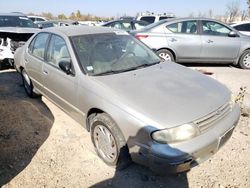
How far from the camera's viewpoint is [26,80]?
5133 millimetres

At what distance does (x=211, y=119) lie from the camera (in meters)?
2.63

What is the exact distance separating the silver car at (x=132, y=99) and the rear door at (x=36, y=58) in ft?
0.13

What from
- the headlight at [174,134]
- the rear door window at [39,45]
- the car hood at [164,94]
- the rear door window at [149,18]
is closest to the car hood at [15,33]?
the rear door window at [39,45]

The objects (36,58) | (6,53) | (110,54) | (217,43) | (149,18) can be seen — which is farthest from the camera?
(149,18)

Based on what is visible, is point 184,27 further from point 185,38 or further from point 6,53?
point 6,53

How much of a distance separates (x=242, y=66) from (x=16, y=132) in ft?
22.0

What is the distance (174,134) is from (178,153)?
7.1 inches

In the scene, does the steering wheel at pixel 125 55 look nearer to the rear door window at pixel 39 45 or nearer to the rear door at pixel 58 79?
the rear door at pixel 58 79

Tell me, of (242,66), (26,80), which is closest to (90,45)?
(26,80)

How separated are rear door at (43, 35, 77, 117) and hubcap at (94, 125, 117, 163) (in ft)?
1.88

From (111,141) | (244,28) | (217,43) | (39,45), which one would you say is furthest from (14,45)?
(244,28)

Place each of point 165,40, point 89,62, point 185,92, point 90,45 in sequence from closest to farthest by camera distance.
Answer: point 185,92 < point 89,62 < point 90,45 < point 165,40

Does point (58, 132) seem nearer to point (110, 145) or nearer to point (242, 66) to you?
point (110, 145)

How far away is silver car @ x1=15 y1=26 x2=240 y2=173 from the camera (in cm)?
241
